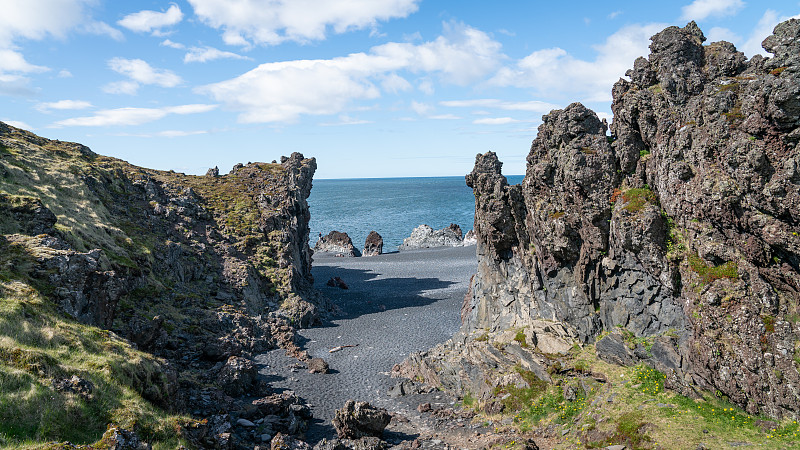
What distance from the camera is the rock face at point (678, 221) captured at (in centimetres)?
1848

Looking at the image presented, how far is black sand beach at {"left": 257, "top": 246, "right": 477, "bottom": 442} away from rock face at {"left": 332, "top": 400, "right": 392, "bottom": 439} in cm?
190

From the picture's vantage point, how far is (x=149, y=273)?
42.6 meters

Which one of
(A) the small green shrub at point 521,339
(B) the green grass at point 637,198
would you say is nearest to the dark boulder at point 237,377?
(A) the small green shrub at point 521,339

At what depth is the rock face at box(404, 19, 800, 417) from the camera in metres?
18.5

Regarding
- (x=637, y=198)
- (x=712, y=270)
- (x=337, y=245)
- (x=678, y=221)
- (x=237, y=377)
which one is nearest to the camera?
(x=712, y=270)

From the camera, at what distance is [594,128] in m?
28.9

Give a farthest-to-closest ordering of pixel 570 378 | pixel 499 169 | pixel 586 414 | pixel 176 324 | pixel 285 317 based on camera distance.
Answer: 1. pixel 285 317
2. pixel 176 324
3. pixel 499 169
4. pixel 570 378
5. pixel 586 414

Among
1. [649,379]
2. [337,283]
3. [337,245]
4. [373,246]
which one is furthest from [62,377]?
[337,245]

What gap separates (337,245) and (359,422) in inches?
3249

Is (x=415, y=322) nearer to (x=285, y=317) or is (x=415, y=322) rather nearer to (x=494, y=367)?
(x=285, y=317)

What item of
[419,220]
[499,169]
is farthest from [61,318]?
[419,220]

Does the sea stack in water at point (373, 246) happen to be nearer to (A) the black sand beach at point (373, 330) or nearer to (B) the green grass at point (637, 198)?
(A) the black sand beach at point (373, 330)

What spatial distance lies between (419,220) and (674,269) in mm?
144552

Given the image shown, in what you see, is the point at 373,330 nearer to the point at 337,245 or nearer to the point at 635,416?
the point at 635,416
